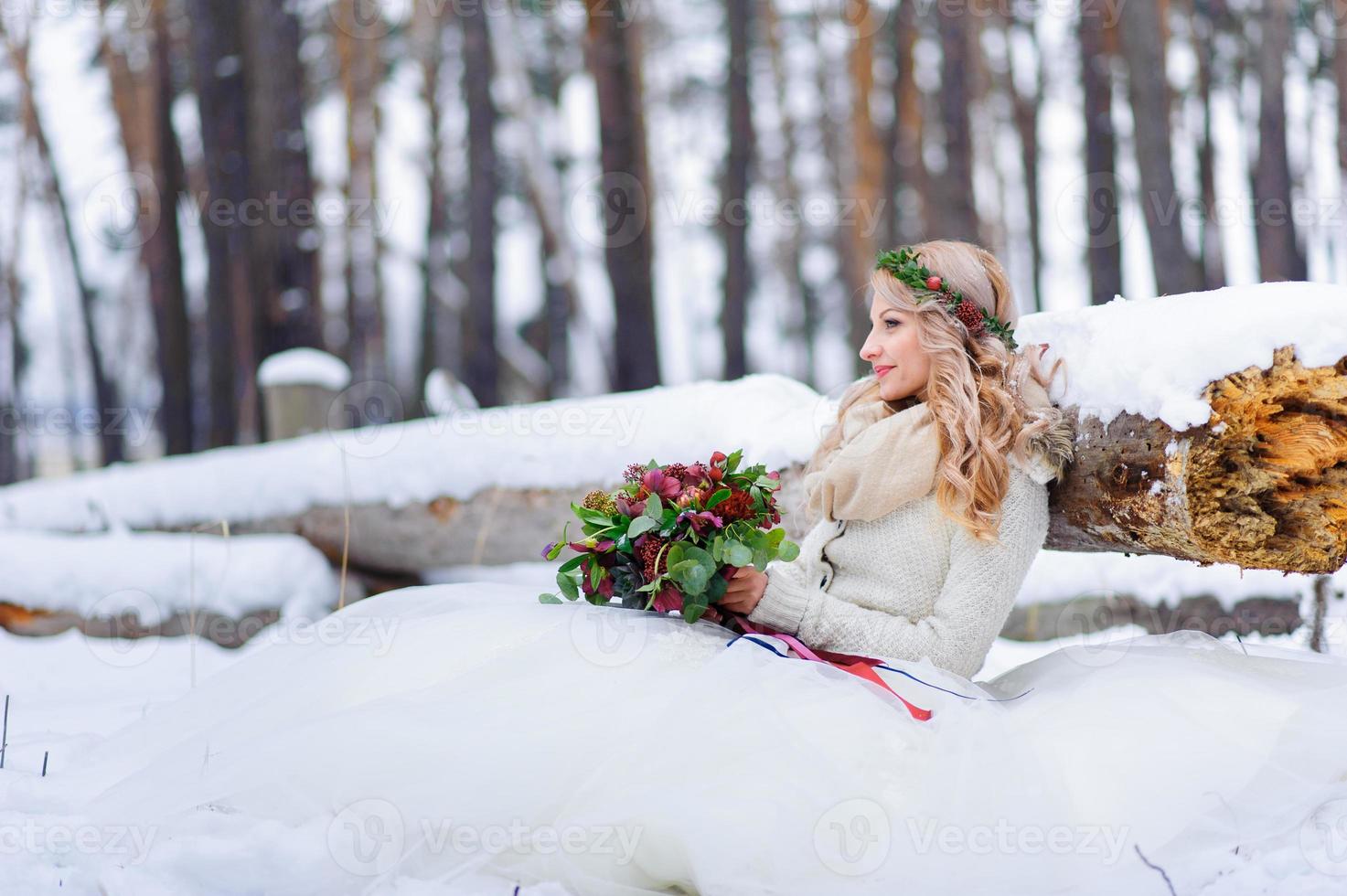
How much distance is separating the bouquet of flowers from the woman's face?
18.9 inches

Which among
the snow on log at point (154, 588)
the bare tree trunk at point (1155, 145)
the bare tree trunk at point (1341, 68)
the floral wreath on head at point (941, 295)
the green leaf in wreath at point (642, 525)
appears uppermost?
the bare tree trunk at point (1341, 68)

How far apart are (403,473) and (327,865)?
9.64 ft

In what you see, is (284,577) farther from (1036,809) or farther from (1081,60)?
(1081,60)

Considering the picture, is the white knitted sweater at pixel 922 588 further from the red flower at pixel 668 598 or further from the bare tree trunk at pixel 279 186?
the bare tree trunk at pixel 279 186

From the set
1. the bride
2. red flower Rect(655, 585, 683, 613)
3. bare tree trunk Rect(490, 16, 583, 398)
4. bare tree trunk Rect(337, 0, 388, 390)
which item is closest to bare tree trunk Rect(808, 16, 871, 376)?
bare tree trunk Rect(490, 16, 583, 398)

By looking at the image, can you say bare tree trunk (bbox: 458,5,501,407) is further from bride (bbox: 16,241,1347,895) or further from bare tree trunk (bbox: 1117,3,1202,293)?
bride (bbox: 16,241,1347,895)

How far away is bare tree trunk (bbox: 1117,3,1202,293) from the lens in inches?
253

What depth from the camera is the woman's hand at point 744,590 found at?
225 cm

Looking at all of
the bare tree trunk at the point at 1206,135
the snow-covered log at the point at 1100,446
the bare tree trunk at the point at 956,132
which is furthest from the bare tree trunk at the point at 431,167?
the snow-covered log at the point at 1100,446

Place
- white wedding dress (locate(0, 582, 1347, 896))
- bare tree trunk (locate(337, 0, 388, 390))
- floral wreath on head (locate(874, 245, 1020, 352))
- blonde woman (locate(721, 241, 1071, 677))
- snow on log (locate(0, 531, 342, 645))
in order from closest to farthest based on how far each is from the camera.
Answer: white wedding dress (locate(0, 582, 1347, 896)) → blonde woman (locate(721, 241, 1071, 677)) → floral wreath on head (locate(874, 245, 1020, 352)) → snow on log (locate(0, 531, 342, 645)) → bare tree trunk (locate(337, 0, 388, 390))

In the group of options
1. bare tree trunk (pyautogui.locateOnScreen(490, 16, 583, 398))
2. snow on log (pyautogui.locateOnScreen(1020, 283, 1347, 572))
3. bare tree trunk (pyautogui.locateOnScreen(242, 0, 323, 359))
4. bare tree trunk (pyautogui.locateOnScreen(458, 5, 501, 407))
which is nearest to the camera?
snow on log (pyautogui.locateOnScreen(1020, 283, 1347, 572))

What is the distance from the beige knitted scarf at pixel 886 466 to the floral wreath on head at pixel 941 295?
176mm

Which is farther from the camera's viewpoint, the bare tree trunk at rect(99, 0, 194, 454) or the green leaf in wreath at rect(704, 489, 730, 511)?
the bare tree trunk at rect(99, 0, 194, 454)

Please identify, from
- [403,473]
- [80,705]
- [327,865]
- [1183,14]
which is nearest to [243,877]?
[327,865]
